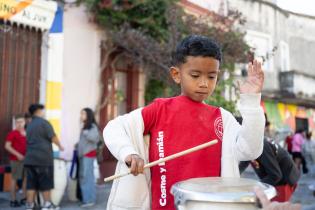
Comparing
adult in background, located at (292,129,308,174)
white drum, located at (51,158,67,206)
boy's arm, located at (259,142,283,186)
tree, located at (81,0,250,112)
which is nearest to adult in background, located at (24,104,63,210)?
white drum, located at (51,158,67,206)

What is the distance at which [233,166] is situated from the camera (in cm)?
232

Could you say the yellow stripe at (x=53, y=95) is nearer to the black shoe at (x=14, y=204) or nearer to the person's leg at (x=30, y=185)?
the black shoe at (x=14, y=204)

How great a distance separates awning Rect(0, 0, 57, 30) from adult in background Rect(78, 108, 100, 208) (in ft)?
8.52

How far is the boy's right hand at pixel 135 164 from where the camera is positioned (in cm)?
206

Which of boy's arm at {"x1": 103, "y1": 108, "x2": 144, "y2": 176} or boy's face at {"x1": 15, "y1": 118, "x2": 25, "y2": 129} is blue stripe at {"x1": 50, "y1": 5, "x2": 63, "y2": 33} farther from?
boy's arm at {"x1": 103, "y1": 108, "x2": 144, "y2": 176}

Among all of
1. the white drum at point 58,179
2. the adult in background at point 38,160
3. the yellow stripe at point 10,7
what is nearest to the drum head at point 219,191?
the adult in background at point 38,160

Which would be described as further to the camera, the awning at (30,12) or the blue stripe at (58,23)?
the blue stripe at (58,23)

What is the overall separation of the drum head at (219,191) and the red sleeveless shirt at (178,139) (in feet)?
0.87

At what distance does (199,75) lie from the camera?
2.34 meters

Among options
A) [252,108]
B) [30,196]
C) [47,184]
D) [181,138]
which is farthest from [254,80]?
[30,196]

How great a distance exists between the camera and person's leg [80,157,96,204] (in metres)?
7.81

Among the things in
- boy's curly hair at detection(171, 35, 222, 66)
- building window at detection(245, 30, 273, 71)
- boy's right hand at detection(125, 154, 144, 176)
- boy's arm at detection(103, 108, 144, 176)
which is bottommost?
boy's right hand at detection(125, 154, 144, 176)

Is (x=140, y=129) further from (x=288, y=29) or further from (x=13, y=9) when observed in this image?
(x=288, y=29)

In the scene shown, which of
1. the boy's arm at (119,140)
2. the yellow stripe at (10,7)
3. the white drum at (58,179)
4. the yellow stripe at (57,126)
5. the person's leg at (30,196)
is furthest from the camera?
the yellow stripe at (57,126)
